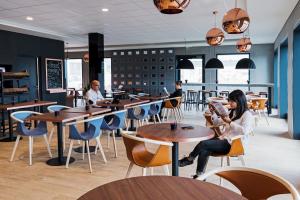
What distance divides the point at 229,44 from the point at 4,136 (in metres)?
10.1

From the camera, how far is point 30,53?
9.29 m

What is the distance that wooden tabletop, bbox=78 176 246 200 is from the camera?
140 cm

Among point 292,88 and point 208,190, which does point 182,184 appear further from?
point 292,88

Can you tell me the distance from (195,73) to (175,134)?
1108cm

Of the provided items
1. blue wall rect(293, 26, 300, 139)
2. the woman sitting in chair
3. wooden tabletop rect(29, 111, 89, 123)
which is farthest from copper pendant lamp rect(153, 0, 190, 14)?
blue wall rect(293, 26, 300, 139)

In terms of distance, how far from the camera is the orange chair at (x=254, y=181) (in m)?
1.64

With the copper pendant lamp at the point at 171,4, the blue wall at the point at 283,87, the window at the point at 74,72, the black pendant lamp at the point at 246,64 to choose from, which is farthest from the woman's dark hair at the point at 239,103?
the window at the point at 74,72

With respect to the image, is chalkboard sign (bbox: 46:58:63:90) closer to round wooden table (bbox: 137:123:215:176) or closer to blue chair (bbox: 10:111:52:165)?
blue chair (bbox: 10:111:52:165)

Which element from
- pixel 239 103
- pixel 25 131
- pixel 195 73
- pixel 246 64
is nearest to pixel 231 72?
pixel 195 73

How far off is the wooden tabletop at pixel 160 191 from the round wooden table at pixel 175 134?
118 centimetres

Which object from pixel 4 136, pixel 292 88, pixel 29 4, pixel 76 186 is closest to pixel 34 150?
pixel 4 136

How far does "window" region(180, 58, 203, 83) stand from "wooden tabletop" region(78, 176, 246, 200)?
40.1 feet

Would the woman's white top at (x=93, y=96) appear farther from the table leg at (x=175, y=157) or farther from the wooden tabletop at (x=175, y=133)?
the table leg at (x=175, y=157)

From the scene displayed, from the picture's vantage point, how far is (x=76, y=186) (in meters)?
3.51
